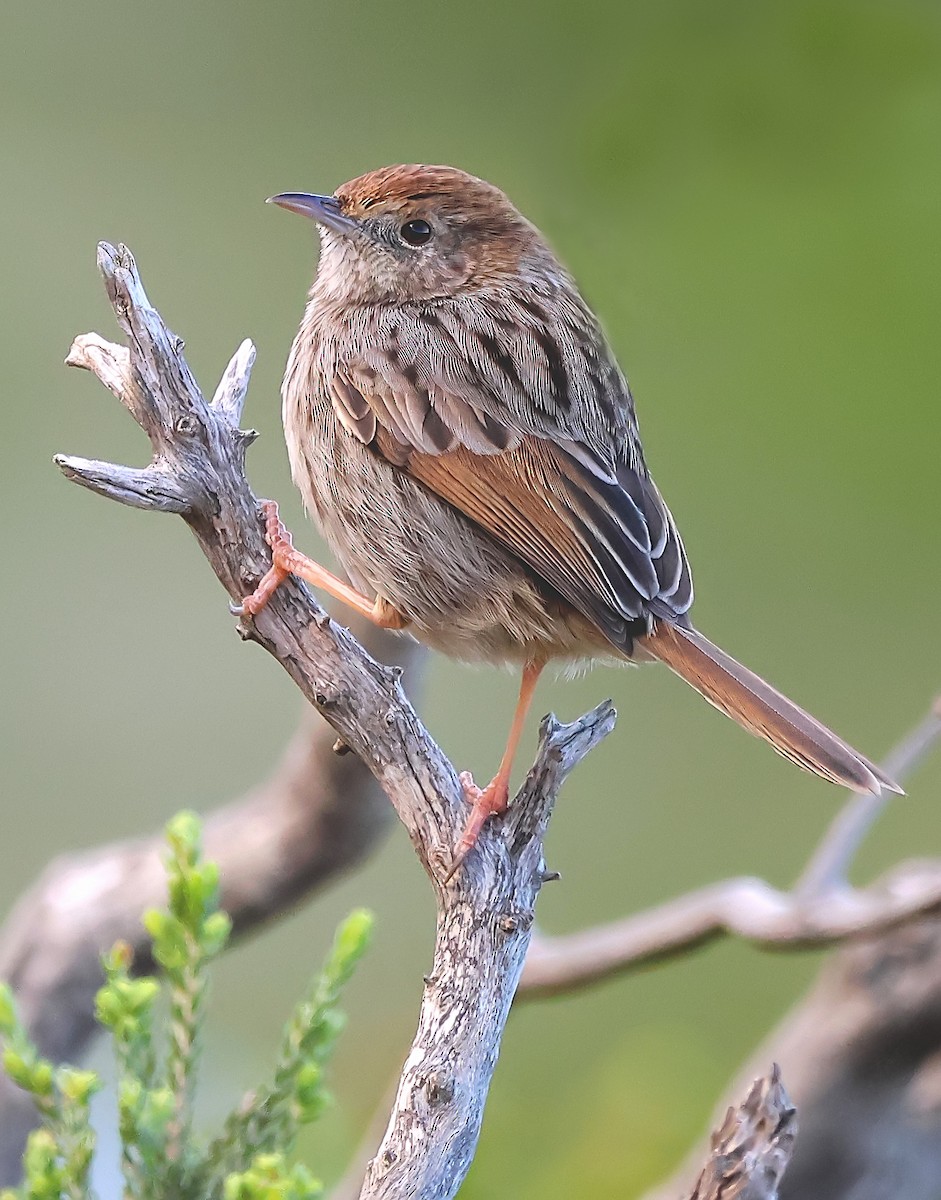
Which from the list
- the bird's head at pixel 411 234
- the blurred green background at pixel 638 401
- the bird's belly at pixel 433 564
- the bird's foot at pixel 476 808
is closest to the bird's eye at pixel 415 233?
the bird's head at pixel 411 234

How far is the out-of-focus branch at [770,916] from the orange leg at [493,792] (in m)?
0.46

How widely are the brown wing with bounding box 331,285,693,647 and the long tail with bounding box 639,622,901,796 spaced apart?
53 mm

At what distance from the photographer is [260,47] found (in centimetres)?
298

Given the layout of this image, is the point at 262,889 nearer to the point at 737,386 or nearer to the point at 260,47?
the point at 737,386

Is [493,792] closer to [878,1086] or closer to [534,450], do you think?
[534,450]

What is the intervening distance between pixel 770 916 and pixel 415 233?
1155 millimetres

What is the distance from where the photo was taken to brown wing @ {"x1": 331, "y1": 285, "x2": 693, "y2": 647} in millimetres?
1715

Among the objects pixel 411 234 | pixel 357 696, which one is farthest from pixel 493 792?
pixel 411 234

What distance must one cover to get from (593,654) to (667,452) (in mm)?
1146

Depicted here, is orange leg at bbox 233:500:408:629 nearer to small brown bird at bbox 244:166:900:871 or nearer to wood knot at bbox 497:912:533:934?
small brown bird at bbox 244:166:900:871

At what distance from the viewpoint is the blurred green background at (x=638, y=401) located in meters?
2.24

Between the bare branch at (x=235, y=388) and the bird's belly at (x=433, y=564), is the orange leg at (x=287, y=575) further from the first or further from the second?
the bare branch at (x=235, y=388)

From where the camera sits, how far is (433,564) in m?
1.75

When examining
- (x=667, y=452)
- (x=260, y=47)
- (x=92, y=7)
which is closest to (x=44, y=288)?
(x=92, y=7)
